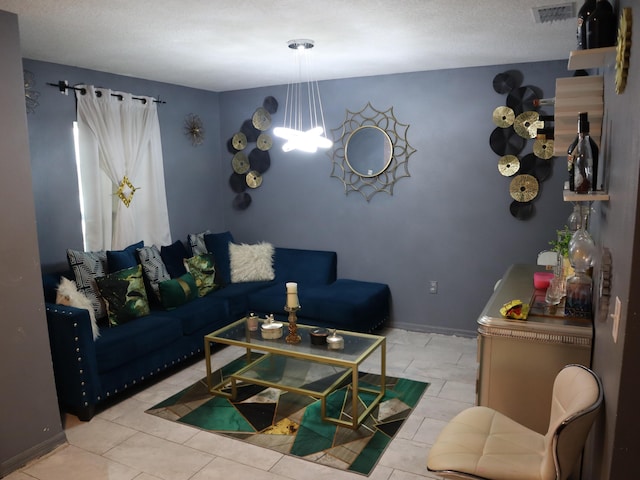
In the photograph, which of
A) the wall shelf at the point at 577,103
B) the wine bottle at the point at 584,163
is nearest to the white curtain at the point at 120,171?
the wall shelf at the point at 577,103

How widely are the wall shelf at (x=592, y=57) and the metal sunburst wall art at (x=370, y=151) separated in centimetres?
275

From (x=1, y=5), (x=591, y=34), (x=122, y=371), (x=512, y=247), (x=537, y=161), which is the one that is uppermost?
(x=1, y=5)

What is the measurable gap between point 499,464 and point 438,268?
3.00 meters

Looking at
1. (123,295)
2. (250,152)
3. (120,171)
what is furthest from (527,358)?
(250,152)

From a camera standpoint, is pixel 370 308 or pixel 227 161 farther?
pixel 227 161

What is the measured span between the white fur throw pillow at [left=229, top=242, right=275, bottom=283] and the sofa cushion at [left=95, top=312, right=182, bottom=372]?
1.14 metres

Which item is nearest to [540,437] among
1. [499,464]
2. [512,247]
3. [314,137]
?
[499,464]

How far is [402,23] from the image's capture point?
9.89 ft

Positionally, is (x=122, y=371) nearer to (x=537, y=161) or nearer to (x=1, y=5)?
(x=1, y=5)

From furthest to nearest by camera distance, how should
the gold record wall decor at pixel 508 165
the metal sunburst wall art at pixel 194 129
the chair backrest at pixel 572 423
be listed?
1. the metal sunburst wall art at pixel 194 129
2. the gold record wall decor at pixel 508 165
3. the chair backrest at pixel 572 423

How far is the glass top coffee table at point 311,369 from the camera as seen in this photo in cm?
319

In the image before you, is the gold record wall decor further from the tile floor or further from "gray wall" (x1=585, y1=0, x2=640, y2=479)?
"gray wall" (x1=585, y1=0, x2=640, y2=479)

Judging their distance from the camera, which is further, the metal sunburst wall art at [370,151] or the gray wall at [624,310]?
the metal sunburst wall art at [370,151]

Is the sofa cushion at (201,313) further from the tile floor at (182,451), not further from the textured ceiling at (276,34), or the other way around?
the textured ceiling at (276,34)
